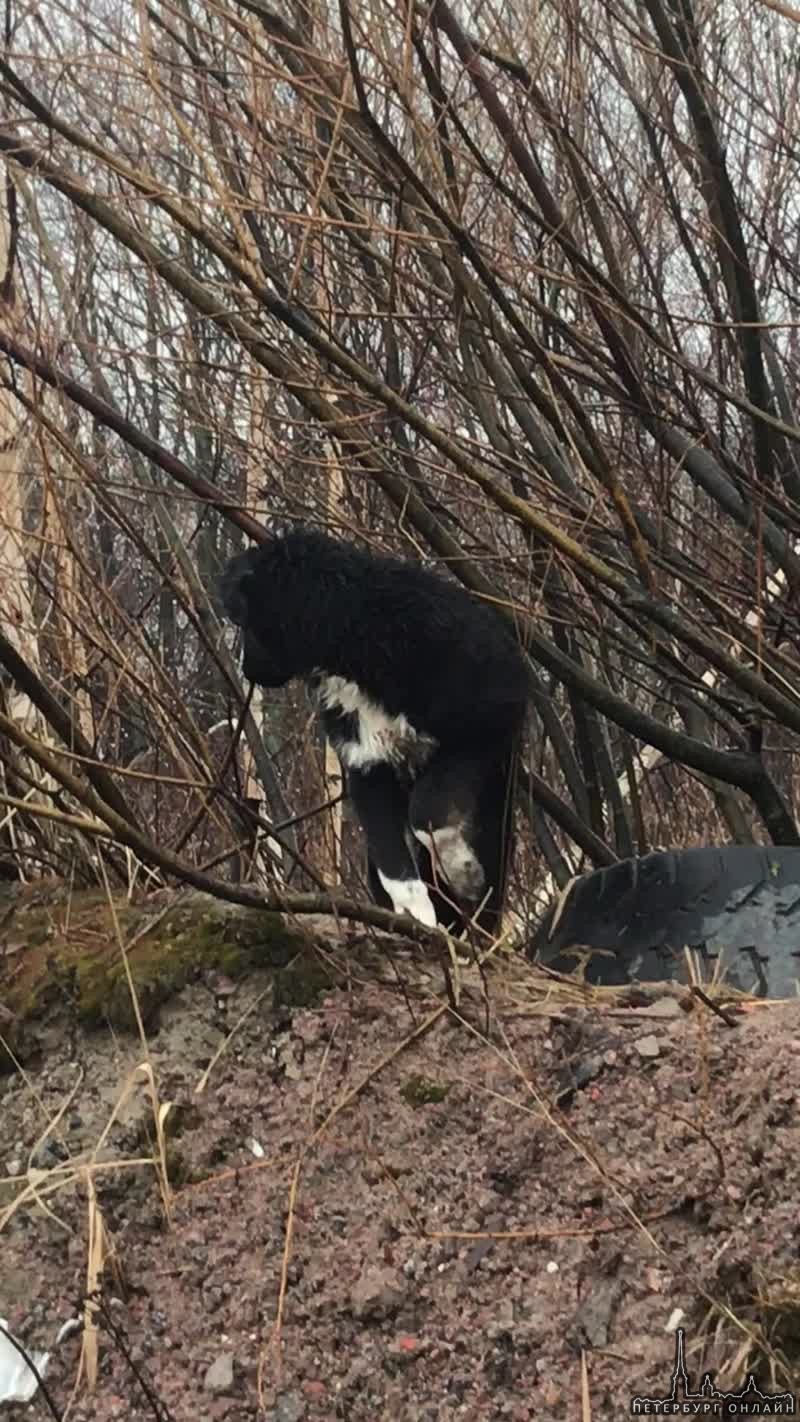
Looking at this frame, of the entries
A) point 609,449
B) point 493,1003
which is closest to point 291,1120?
point 493,1003

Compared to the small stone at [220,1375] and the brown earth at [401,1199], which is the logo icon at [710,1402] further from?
the small stone at [220,1375]

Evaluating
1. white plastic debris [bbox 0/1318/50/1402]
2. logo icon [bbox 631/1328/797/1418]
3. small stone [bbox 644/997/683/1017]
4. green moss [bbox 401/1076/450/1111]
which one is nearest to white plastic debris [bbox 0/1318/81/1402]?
white plastic debris [bbox 0/1318/50/1402]

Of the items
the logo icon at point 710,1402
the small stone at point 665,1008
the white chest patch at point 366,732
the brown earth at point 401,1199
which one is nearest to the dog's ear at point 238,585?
the white chest patch at point 366,732

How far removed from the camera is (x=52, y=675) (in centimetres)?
443

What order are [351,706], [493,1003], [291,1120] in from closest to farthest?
[291,1120], [493,1003], [351,706]

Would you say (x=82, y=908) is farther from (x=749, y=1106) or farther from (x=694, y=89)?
(x=694, y=89)

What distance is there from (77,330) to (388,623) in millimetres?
1486

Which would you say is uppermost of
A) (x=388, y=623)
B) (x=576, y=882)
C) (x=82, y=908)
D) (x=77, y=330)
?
(x=77, y=330)

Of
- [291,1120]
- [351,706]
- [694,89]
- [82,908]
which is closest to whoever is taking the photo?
[291,1120]

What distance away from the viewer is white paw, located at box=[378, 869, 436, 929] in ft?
16.2

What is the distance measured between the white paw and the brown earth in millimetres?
1697

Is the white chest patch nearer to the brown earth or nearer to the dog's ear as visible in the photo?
the dog's ear

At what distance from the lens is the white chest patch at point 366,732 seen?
16.6 feet

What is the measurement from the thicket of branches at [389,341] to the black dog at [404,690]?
0.60 ft
